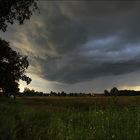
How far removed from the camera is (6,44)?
41.7 meters

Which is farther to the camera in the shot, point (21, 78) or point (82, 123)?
point (21, 78)

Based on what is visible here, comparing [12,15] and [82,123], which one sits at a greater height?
[12,15]

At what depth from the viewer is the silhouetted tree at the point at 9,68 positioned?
4078cm

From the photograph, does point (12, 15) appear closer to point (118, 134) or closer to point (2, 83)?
point (2, 83)

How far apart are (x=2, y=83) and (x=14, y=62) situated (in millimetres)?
2250

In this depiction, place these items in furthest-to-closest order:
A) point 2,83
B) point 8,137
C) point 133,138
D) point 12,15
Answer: point 2,83, point 12,15, point 8,137, point 133,138

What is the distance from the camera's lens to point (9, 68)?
41.2m

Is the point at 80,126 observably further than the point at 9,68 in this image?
No

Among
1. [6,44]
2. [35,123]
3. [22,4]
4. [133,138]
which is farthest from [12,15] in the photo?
[133,138]

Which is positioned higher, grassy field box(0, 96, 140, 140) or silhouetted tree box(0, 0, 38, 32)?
silhouetted tree box(0, 0, 38, 32)

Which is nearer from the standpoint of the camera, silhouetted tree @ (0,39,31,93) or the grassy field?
the grassy field

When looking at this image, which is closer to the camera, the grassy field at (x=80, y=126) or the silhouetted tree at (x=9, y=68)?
the grassy field at (x=80, y=126)

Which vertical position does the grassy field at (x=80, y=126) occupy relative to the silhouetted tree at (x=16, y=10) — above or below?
below

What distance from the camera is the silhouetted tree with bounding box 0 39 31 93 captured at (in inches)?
1606
